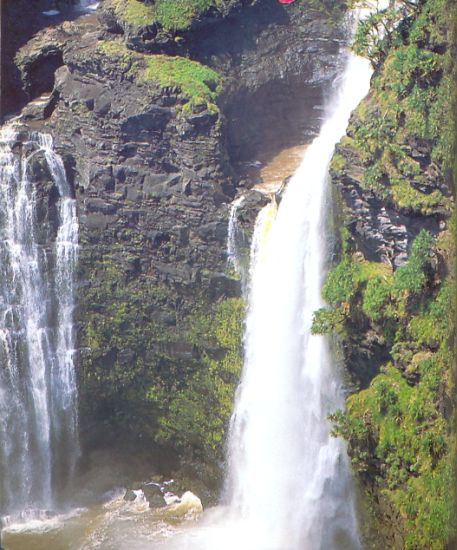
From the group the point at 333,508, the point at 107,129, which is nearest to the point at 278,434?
the point at 333,508

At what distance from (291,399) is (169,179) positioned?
18.0ft

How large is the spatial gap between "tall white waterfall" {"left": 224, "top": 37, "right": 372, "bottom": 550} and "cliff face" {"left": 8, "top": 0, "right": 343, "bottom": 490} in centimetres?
69

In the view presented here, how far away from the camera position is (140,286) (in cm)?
2394

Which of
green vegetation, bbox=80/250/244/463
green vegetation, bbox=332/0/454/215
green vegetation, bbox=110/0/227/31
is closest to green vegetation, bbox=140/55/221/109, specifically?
Answer: green vegetation, bbox=110/0/227/31

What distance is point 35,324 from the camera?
24188mm

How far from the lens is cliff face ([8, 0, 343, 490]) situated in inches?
905

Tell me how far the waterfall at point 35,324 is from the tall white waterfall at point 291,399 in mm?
4233

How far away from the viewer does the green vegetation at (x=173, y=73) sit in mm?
22938

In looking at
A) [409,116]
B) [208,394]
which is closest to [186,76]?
[409,116]

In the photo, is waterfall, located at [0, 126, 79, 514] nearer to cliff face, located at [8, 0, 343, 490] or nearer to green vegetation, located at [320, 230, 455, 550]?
cliff face, located at [8, 0, 343, 490]

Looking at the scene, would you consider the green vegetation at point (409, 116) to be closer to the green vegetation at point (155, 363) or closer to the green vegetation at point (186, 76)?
the green vegetation at point (186, 76)

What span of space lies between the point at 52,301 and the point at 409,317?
29.4ft

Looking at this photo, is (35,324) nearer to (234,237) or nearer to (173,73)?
(234,237)

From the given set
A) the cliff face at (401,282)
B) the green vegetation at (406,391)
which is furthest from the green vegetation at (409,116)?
the green vegetation at (406,391)
